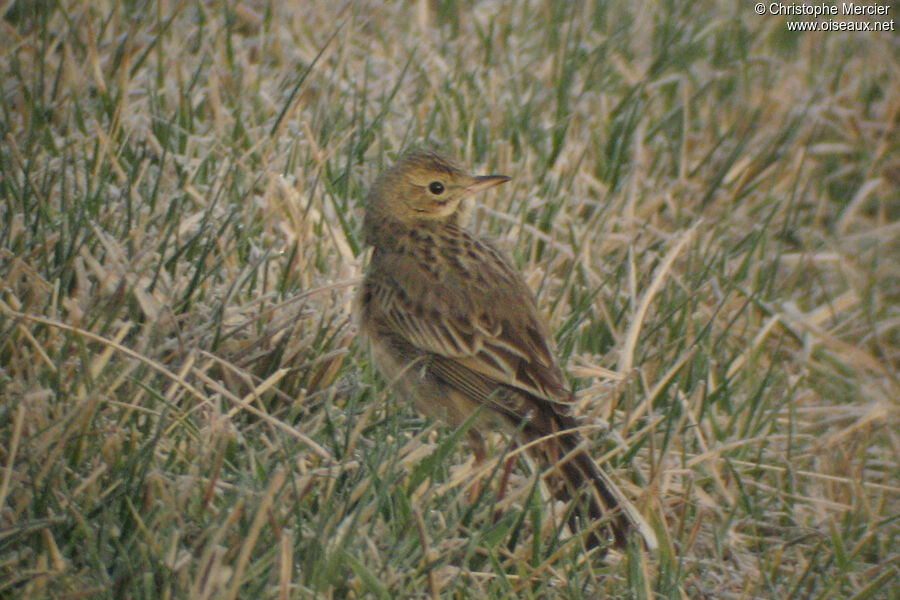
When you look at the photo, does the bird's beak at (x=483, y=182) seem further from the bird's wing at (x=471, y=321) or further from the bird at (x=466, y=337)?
the bird's wing at (x=471, y=321)

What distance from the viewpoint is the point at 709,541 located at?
427cm

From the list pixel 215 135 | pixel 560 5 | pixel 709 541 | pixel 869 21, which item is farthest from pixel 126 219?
pixel 869 21

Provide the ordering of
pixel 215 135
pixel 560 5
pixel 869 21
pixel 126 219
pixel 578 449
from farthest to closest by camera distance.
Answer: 1. pixel 869 21
2. pixel 560 5
3. pixel 215 135
4. pixel 126 219
5. pixel 578 449

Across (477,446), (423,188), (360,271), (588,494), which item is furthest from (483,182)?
(588,494)

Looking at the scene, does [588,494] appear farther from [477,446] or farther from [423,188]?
[423,188]

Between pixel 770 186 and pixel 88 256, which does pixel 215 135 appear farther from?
pixel 770 186

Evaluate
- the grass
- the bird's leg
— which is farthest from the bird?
the grass

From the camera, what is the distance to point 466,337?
13.5ft

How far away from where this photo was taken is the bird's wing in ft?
13.2

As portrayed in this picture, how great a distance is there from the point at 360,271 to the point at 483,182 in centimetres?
71

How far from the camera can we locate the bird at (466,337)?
385 centimetres

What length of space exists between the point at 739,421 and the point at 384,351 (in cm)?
171

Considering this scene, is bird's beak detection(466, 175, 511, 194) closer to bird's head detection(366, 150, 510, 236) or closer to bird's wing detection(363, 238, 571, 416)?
bird's head detection(366, 150, 510, 236)

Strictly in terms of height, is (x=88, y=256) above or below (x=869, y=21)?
below
